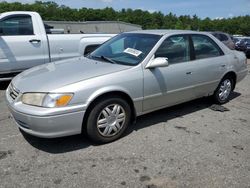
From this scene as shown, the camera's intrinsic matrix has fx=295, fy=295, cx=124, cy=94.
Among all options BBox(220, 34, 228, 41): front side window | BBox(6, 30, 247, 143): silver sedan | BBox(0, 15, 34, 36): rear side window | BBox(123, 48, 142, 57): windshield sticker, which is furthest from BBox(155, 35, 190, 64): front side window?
BBox(220, 34, 228, 41): front side window

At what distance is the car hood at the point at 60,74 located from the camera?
12.3 ft

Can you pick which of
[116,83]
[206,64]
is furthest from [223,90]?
[116,83]

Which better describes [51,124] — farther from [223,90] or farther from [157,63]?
[223,90]

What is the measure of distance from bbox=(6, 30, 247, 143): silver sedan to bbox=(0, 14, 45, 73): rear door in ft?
8.43

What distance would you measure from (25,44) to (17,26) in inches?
19.9

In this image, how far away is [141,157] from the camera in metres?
Answer: 3.76

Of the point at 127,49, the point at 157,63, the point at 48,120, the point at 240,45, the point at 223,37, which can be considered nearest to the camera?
the point at 48,120

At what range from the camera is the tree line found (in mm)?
78188

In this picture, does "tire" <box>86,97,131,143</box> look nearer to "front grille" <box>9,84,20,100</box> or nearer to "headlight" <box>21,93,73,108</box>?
"headlight" <box>21,93,73,108</box>

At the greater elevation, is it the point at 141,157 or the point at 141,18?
the point at 141,157

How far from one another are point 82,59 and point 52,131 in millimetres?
1689

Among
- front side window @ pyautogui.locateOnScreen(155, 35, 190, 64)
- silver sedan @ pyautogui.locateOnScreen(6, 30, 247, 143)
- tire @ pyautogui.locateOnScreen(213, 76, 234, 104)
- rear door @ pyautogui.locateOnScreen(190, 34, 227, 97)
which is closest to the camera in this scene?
silver sedan @ pyautogui.locateOnScreen(6, 30, 247, 143)

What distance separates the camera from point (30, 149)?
153 inches

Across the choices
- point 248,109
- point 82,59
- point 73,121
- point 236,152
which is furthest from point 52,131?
point 248,109
